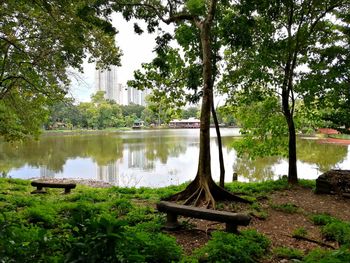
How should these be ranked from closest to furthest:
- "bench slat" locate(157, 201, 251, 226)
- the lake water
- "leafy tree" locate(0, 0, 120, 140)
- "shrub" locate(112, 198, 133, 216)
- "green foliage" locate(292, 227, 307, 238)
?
"bench slat" locate(157, 201, 251, 226) → "green foliage" locate(292, 227, 307, 238) → "shrub" locate(112, 198, 133, 216) → "leafy tree" locate(0, 0, 120, 140) → the lake water

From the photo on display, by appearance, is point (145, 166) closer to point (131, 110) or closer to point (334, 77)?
point (334, 77)

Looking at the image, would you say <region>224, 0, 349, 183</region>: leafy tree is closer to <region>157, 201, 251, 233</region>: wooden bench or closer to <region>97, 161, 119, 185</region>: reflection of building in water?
<region>157, 201, 251, 233</region>: wooden bench

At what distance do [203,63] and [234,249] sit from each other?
4781 millimetres

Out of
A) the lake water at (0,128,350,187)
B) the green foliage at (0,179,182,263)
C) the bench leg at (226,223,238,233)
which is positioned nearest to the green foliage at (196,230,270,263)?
the bench leg at (226,223,238,233)

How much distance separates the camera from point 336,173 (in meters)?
8.38

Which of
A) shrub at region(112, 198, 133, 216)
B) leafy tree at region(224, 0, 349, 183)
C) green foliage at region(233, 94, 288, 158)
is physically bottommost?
shrub at region(112, 198, 133, 216)

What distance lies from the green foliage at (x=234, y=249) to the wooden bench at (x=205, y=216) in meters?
0.21

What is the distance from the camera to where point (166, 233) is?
4668 millimetres

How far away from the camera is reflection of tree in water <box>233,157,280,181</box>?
1603cm

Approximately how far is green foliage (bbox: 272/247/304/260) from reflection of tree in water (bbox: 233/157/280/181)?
38.5ft

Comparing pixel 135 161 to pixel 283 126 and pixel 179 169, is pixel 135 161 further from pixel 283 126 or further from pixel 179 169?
pixel 283 126

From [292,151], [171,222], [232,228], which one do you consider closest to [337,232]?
[232,228]

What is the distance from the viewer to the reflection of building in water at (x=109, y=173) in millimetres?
16648

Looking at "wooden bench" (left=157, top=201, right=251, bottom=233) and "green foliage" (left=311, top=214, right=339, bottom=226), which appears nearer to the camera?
"wooden bench" (left=157, top=201, right=251, bottom=233)
